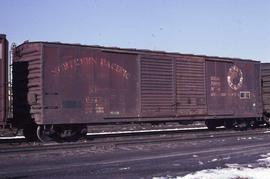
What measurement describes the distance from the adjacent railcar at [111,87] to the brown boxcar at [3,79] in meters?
1.34

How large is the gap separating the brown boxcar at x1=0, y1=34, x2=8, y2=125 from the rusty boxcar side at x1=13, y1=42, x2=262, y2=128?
1.33 meters

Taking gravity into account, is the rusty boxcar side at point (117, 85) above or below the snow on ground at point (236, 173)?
above

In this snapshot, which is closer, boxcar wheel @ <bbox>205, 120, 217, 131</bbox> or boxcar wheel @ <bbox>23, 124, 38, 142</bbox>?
boxcar wheel @ <bbox>23, 124, 38, 142</bbox>

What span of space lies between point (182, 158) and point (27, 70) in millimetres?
7381

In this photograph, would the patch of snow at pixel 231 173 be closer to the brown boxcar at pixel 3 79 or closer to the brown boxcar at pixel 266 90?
the brown boxcar at pixel 3 79

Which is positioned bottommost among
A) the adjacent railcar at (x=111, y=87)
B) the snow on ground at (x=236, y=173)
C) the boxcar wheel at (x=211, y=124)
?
the snow on ground at (x=236, y=173)

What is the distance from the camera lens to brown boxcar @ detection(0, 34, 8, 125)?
1360cm

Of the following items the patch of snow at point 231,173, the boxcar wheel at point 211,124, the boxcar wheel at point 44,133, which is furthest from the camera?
the boxcar wheel at point 211,124

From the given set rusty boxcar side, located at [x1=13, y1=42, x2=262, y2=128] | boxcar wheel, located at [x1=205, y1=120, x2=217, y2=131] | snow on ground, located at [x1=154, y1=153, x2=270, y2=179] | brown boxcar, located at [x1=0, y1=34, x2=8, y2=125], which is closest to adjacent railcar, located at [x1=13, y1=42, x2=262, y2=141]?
rusty boxcar side, located at [x1=13, y1=42, x2=262, y2=128]

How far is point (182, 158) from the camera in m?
10.8

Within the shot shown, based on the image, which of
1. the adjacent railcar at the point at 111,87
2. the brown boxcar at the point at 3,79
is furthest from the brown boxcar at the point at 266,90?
the brown boxcar at the point at 3,79

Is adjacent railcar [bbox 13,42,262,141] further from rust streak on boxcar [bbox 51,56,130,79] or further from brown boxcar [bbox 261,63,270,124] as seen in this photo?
brown boxcar [bbox 261,63,270,124]

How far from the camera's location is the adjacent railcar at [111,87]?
15.1 metres

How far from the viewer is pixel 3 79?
13641 millimetres
